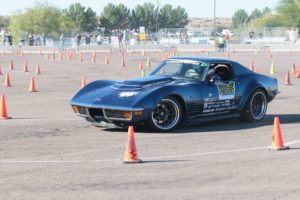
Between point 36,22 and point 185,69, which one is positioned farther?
point 36,22

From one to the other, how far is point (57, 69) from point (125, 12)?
127m

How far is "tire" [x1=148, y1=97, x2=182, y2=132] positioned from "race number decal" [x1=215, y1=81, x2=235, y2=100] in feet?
3.42

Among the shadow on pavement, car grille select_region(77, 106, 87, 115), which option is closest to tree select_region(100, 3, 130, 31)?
the shadow on pavement

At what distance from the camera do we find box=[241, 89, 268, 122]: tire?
13421 mm

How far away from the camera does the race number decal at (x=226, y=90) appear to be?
12.8 meters

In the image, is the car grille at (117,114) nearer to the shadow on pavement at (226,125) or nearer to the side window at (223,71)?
the shadow on pavement at (226,125)

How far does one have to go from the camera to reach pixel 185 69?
42.3ft

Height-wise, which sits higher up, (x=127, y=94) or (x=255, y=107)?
(x=127, y=94)

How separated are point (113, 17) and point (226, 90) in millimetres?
141038

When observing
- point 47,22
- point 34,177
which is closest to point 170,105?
point 34,177

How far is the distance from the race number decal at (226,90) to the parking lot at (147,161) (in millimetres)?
568

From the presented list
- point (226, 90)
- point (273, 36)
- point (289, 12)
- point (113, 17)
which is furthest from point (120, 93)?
point (113, 17)

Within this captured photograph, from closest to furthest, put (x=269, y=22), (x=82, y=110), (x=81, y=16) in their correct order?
(x=82, y=110), (x=269, y=22), (x=81, y=16)

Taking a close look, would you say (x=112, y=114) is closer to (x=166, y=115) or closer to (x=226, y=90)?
(x=166, y=115)
